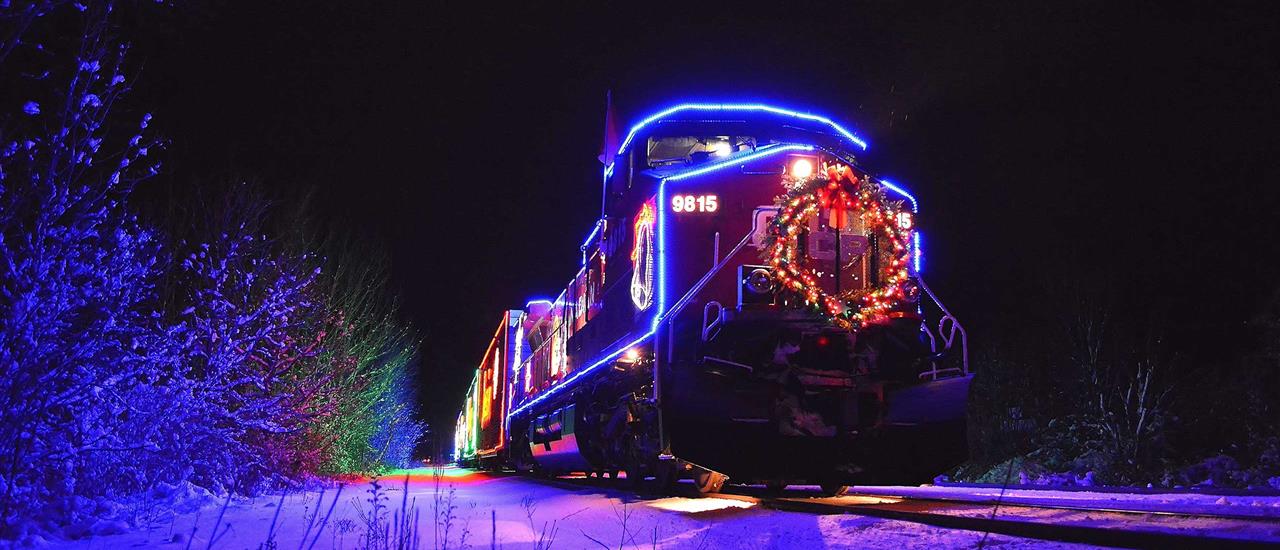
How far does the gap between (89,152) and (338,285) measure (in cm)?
1097

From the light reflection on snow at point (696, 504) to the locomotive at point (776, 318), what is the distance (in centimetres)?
30

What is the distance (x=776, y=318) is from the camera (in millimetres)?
7738

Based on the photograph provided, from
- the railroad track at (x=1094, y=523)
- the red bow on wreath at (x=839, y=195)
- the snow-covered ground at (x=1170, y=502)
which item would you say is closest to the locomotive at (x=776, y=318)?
the red bow on wreath at (x=839, y=195)

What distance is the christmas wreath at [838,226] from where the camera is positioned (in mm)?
7875

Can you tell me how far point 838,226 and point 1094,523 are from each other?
333cm

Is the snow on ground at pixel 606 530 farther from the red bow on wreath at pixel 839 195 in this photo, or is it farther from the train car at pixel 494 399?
the train car at pixel 494 399

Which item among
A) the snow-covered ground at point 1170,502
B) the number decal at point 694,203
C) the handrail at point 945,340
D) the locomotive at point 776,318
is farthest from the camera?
the number decal at point 694,203

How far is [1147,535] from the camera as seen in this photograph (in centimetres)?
486

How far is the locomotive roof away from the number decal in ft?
4.29

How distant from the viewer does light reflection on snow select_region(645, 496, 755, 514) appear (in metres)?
8.12

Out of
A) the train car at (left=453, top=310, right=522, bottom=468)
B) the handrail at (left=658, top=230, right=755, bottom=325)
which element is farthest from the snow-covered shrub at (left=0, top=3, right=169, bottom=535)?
the train car at (left=453, top=310, right=522, bottom=468)

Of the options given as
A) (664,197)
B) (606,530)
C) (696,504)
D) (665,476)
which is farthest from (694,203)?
(606,530)

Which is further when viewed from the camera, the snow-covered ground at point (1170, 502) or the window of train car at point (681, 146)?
the window of train car at point (681, 146)

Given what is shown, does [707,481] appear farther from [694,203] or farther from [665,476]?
[694,203]
